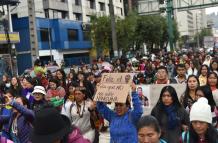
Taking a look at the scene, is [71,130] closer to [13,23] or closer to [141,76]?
[141,76]

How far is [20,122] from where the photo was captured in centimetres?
548

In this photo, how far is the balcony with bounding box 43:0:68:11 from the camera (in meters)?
44.0

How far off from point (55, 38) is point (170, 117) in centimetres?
3952

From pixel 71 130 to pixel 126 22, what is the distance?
125 ft

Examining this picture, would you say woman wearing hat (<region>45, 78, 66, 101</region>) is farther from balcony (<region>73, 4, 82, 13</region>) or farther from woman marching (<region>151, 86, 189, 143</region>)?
balcony (<region>73, 4, 82, 13</region>)

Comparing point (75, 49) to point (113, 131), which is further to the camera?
point (75, 49)

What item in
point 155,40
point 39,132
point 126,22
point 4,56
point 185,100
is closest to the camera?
point 39,132

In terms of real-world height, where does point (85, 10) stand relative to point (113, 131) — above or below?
above

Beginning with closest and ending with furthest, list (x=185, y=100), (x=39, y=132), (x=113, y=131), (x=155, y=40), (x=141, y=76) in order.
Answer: (x=39, y=132), (x=113, y=131), (x=185, y=100), (x=141, y=76), (x=155, y=40)

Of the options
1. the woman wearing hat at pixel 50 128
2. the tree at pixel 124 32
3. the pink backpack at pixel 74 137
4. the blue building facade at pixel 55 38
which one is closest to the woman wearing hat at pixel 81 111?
the pink backpack at pixel 74 137

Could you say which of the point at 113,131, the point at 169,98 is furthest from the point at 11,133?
the point at 169,98

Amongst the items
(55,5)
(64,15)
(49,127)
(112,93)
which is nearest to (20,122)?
(112,93)

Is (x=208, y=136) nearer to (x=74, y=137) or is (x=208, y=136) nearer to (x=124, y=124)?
(x=124, y=124)

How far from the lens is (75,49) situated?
1892 inches
